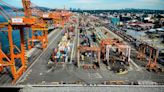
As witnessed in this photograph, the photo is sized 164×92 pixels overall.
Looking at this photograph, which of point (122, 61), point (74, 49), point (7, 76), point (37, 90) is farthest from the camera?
point (74, 49)

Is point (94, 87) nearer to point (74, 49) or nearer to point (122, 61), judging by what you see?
point (122, 61)

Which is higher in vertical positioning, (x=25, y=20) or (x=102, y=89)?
(x=25, y=20)

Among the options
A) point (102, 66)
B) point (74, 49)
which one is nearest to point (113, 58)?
point (102, 66)

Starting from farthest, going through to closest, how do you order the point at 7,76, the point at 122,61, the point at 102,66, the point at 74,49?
the point at 74,49 < the point at 122,61 < the point at 102,66 < the point at 7,76

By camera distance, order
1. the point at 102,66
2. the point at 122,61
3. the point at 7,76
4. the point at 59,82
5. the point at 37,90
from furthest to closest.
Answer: the point at 122,61
the point at 102,66
the point at 7,76
the point at 59,82
the point at 37,90

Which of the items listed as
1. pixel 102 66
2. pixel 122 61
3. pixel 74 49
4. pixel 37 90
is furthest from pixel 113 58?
pixel 37 90

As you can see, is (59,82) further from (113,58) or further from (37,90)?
(113,58)

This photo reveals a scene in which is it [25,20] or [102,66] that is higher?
[25,20]

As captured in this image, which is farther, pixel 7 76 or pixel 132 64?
pixel 132 64

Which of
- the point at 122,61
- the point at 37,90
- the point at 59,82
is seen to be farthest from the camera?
the point at 122,61
